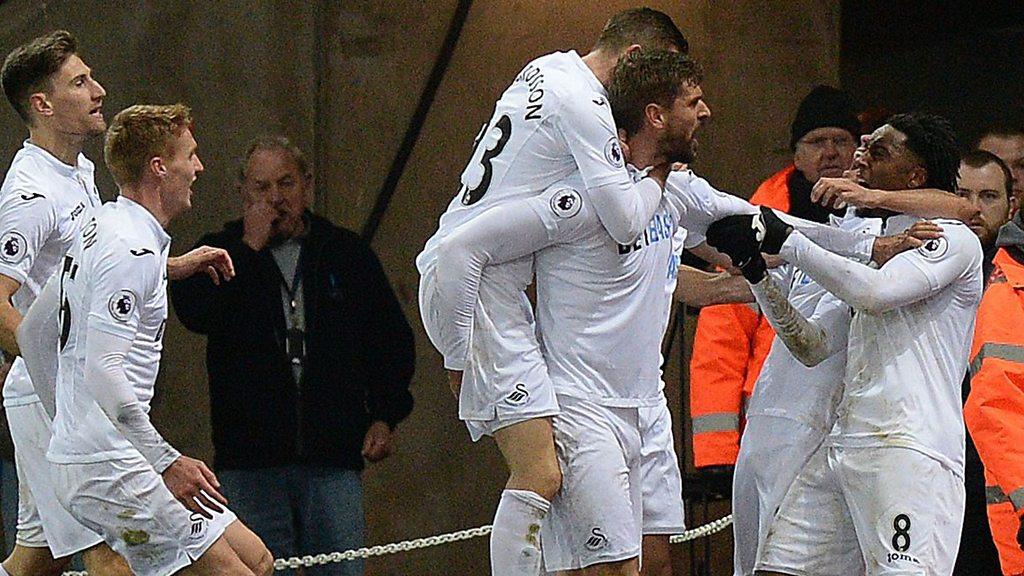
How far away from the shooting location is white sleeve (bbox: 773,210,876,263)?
5414 millimetres

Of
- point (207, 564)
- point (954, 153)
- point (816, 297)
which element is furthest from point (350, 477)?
point (954, 153)

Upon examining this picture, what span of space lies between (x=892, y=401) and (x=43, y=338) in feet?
8.44

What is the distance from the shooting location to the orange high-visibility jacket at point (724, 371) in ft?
21.3

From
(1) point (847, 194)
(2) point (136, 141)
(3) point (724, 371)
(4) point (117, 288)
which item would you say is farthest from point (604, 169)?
(3) point (724, 371)

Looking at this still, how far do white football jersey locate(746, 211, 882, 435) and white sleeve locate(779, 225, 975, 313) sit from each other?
27 centimetres

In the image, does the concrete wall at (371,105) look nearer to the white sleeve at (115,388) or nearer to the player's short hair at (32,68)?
the player's short hair at (32,68)

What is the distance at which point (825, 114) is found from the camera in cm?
695

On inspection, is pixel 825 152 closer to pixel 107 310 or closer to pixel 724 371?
pixel 724 371

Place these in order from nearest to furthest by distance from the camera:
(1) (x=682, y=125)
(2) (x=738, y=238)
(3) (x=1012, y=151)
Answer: (1) (x=682, y=125) → (2) (x=738, y=238) → (3) (x=1012, y=151)

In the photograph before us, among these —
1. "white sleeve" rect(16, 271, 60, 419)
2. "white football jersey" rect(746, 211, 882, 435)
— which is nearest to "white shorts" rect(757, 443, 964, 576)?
"white football jersey" rect(746, 211, 882, 435)

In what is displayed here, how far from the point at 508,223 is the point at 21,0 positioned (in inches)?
157

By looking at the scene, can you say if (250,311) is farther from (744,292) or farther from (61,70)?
(744,292)

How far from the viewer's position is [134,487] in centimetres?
533

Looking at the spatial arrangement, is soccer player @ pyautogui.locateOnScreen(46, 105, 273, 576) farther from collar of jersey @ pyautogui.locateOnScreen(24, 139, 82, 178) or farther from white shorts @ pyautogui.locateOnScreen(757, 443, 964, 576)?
white shorts @ pyautogui.locateOnScreen(757, 443, 964, 576)
